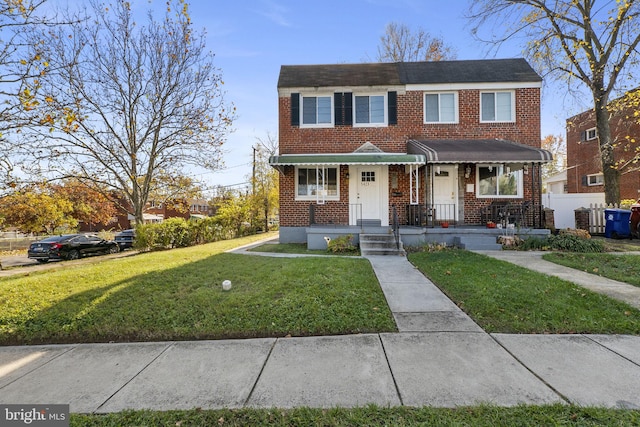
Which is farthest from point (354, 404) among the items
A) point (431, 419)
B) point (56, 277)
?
point (56, 277)

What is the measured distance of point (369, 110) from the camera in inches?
493

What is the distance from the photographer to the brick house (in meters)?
21.0

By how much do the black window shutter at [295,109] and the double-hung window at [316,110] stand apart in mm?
240

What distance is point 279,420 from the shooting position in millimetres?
2377

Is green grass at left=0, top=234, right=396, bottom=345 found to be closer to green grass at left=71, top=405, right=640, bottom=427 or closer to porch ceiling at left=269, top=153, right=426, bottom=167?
green grass at left=71, top=405, right=640, bottom=427

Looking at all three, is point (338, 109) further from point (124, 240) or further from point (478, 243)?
point (124, 240)

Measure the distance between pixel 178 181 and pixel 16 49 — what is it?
10.5 meters

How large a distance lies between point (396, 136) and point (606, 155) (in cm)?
1006

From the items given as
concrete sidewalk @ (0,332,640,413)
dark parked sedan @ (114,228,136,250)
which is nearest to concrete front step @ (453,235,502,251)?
concrete sidewalk @ (0,332,640,413)

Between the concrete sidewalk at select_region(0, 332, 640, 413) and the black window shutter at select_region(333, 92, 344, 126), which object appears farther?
the black window shutter at select_region(333, 92, 344, 126)

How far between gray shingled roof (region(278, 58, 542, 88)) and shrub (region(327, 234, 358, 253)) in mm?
6498

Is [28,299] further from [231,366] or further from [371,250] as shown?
[371,250]

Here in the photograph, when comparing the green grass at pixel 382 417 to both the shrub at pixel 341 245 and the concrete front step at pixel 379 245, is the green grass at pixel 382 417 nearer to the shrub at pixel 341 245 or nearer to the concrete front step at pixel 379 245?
the concrete front step at pixel 379 245

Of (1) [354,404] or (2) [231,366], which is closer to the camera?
(1) [354,404]
